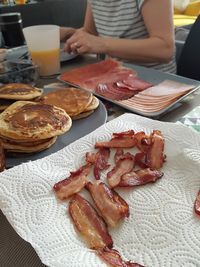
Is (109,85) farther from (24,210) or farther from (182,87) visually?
(24,210)

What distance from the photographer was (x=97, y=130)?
2.65 feet

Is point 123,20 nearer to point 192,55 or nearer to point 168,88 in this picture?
point 192,55

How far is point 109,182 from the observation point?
65cm

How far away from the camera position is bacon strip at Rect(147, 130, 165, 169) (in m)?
0.69

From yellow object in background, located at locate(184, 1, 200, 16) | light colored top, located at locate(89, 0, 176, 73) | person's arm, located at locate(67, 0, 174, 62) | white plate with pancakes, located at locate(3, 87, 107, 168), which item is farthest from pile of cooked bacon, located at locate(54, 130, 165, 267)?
yellow object in background, located at locate(184, 1, 200, 16)

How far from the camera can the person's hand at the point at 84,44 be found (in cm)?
134

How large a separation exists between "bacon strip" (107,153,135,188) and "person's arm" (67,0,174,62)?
764mm

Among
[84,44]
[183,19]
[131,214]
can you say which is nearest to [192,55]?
[84,44]

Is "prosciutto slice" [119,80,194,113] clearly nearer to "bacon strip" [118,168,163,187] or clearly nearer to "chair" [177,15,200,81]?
"bacon strip" [118,168,163,187]

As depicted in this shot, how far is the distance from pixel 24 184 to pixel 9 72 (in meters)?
0.60

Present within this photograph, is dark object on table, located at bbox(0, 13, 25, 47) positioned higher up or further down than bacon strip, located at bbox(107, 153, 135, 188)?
higher up

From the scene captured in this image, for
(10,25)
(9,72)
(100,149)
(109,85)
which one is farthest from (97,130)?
(10,25)

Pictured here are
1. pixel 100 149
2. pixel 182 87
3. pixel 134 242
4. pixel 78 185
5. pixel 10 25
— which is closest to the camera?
pixel 134 242

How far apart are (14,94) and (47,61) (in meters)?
0.35
